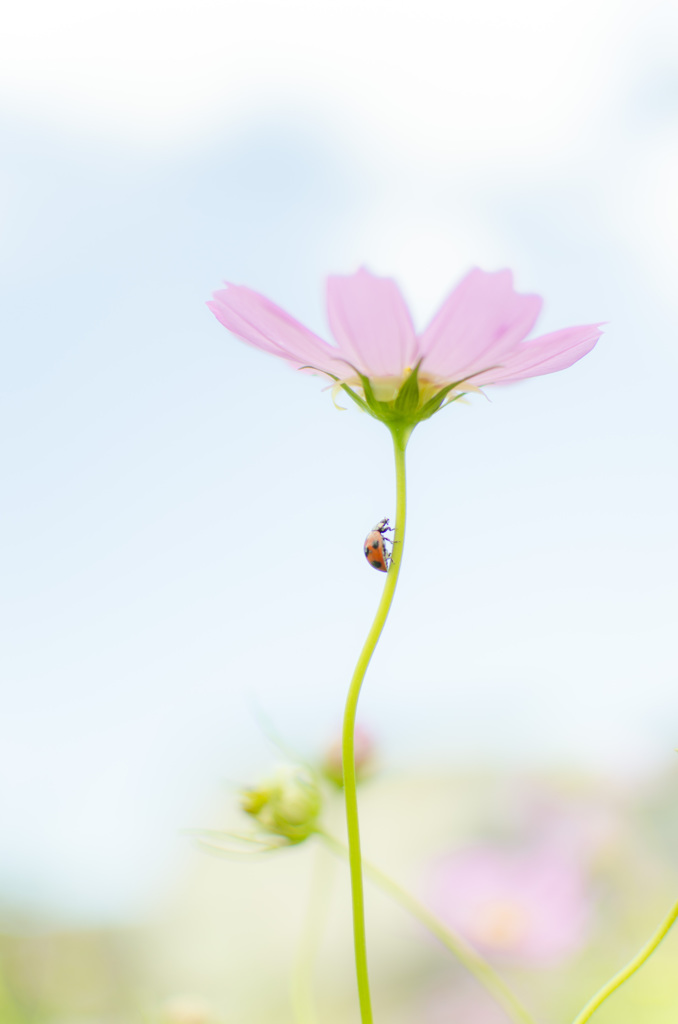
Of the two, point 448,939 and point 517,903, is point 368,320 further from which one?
point 517,903

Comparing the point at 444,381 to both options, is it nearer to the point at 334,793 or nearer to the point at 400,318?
the point at 400,318

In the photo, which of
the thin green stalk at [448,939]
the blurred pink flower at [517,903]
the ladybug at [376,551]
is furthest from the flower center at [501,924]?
the ladybug at [376,551]

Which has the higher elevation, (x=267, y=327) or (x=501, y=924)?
(x=267, y=327)

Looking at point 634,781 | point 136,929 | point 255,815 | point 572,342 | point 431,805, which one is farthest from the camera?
point 431,805

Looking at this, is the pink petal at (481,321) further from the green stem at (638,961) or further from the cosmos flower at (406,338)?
the green stem at (638,961)

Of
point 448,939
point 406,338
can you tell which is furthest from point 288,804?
point 406,338

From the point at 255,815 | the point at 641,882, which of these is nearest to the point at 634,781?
the point at 641,882

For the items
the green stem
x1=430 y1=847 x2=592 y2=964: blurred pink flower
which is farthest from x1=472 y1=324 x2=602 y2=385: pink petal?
x1=430 y1=847 x2=592 y2=964: blurred pink flower

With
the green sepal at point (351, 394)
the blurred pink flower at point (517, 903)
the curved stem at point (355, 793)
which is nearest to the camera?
the curved stem at point (355, 793)
